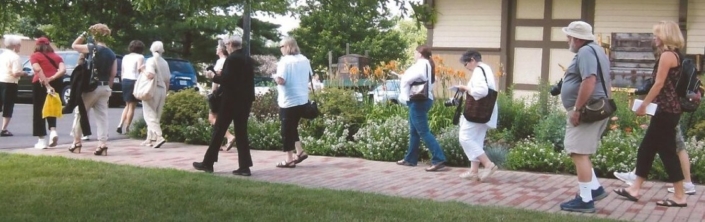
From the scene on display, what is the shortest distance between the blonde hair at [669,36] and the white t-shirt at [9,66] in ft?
29.9

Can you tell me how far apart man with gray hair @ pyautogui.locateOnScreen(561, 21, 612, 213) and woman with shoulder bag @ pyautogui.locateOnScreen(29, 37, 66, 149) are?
705cm

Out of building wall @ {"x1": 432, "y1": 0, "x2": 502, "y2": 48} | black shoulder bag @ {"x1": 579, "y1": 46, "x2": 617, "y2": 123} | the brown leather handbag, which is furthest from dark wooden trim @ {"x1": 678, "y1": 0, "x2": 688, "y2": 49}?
black shoulder bag @ {"x1": 579, "y1": 46, "x2": 617, "y2": 123}

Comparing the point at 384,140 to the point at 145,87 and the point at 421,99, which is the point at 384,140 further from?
the point at 145,87

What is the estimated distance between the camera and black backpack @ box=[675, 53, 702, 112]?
7359mm

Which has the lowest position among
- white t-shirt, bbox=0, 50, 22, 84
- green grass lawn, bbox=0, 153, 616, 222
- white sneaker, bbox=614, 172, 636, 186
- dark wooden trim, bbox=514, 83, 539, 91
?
green grass lawn, bbox=0, 153, 616, 222

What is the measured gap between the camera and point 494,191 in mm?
8188

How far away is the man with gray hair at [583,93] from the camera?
676 cm

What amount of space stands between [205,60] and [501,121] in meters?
22.1

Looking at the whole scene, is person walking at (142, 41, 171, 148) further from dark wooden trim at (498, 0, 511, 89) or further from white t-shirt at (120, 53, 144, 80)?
dark wooden trim at (498, 0, 511, 89)

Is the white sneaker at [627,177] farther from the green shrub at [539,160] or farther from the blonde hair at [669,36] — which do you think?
the blonde hair at [669,36]

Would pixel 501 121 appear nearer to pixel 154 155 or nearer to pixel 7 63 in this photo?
pixel 154 155

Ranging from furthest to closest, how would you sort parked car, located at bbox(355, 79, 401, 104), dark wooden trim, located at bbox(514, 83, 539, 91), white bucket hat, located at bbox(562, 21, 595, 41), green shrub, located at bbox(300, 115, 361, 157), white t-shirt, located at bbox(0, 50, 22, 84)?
dark wooden trim, located at bbox(514, 83, 539, 91) < parked car, located at bbox(355, 79, 401, 104) < white t-shirt, located at bbox(0, 50, 22, 84) < green shrub, located at bbox(300, 115, 361, 157) < white bucket hat, located at bbox(562, 21, 595, 41)

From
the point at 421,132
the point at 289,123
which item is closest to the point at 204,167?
the point at 289,123

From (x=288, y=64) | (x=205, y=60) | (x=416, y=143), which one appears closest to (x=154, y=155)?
(x=288, y=64)
